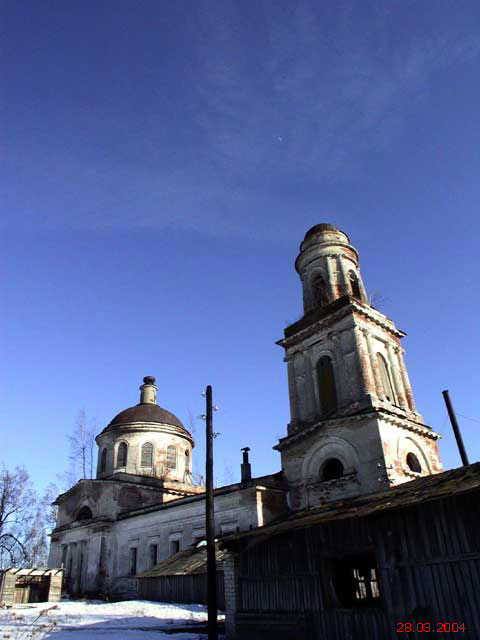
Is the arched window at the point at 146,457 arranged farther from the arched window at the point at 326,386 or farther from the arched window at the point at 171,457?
the arched window at the point at 326,386

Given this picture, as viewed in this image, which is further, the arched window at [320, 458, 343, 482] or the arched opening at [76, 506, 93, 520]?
the arched opening at [76, 506, 93, 520]

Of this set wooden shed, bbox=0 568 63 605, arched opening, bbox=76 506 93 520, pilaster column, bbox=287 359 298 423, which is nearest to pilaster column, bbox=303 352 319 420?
pilaster column, bbox=287 359 298 423

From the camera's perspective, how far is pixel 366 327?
2419 cm

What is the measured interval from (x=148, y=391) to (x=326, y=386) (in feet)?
67.0

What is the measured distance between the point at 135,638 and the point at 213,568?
2.75 m

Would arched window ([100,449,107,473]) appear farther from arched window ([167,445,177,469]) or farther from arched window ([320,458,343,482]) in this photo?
arched window ([320,458,343,482])

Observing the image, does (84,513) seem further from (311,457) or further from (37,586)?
(311,457)

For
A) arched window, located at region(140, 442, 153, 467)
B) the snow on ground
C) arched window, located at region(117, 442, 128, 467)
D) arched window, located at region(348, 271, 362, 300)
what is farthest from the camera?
arched window, located at region(117, 442, 128, 467)

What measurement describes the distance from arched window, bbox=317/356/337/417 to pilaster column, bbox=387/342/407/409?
3191 mm

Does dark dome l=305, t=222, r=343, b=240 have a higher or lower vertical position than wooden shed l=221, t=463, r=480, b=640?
higher

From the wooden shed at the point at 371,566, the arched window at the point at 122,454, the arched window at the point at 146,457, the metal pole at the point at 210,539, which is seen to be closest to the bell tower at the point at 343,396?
the wooden shed at the point at 371,566

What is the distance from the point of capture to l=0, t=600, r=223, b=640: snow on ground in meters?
14.0

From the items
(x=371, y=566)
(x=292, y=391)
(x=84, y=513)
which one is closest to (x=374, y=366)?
(x=292, y=391)

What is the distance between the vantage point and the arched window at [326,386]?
2350 centimetres
